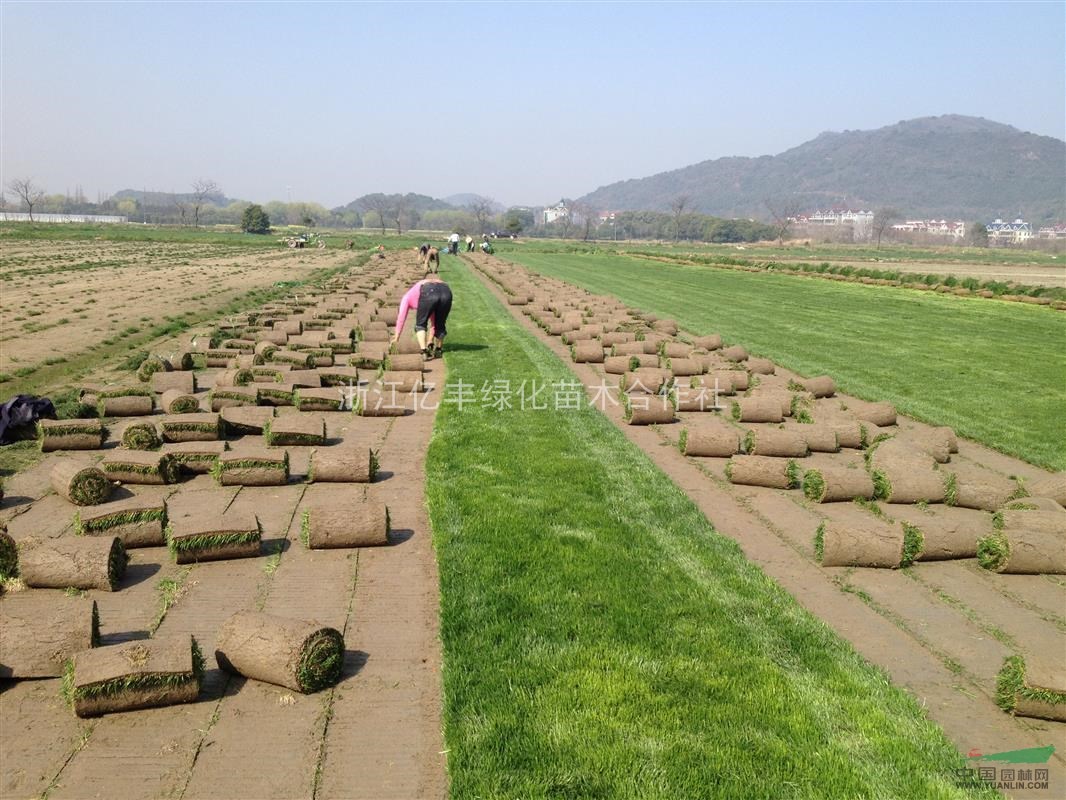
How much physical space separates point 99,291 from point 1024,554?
33108 mm

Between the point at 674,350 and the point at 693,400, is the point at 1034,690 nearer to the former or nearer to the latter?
the point at 693,400

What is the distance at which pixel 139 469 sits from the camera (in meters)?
8.41

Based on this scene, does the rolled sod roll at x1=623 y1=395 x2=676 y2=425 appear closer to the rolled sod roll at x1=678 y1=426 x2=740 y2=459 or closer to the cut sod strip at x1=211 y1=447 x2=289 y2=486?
the rolled sod roll at x1=678 y1=426 x2=740 y2=459

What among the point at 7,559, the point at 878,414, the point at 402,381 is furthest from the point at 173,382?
the point at 878,414

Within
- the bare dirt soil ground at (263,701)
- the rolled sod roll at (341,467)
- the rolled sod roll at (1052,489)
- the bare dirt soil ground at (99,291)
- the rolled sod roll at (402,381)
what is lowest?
the bare dirt soil ground at (263,701)

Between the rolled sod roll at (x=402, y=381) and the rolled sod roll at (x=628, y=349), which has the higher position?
the rolled sod roll at (x=628, y=349)

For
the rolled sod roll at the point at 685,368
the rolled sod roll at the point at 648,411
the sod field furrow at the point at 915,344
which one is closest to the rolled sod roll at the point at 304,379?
the rolled sod roll at the point at 648,411

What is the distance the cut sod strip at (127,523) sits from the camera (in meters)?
6.86

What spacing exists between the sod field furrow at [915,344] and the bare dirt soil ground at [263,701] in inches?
388

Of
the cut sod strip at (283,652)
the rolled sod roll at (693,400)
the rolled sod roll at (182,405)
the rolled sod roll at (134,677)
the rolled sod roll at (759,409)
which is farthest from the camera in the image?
the rolled sod roll at (693,400)

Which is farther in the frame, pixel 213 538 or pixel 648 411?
pixel 648 411

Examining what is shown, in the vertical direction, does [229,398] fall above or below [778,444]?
above

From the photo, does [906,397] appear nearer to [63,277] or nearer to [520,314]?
[520,314]

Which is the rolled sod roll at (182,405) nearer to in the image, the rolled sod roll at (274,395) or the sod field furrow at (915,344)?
the rolled sod roll at (274,395)
